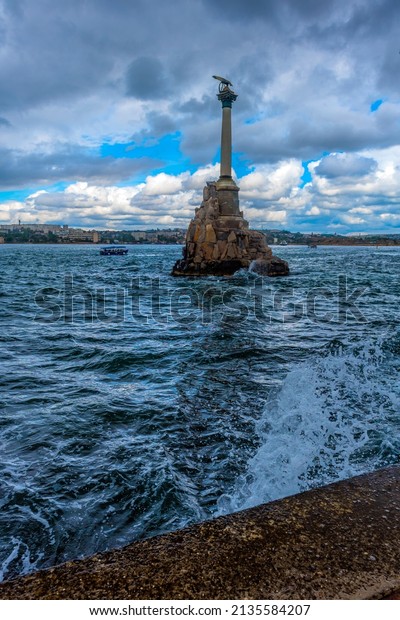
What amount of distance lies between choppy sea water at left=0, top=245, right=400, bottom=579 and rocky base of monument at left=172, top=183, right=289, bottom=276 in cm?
3064

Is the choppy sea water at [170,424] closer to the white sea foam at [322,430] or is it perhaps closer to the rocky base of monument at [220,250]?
the white sea foam at [322,430]

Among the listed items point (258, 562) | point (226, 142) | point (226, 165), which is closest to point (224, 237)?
point (226, 165)

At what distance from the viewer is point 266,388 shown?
7840 mm

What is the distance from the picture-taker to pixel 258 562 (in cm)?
194

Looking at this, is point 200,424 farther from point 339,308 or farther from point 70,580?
point 339,308

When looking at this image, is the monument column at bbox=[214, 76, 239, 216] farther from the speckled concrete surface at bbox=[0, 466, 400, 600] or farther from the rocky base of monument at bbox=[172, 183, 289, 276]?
the speckled concrete surface at bbox=[0, 466, 400, 600]

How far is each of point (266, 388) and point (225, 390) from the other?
2.57ft

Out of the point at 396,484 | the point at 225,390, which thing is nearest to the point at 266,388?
the point at 225,390

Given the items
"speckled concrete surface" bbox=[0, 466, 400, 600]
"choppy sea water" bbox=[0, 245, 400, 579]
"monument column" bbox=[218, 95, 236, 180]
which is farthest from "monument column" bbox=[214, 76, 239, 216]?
"speckled concrete surface" bbox=[0, 466, 400, 600]

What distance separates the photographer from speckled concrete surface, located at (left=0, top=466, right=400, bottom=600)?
5.79 ft

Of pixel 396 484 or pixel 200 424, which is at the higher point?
pixel 396 484

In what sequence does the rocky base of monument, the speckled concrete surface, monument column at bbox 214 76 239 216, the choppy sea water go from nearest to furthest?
the speckled concrete surface < the choppy sea water < the rocky base of monument < monument column at bbox 214 76 239 216

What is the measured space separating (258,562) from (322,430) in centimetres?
409

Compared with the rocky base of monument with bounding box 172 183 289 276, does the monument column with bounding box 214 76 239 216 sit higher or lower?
higher
